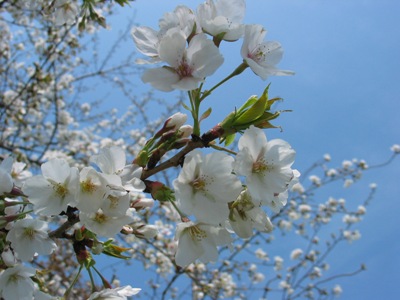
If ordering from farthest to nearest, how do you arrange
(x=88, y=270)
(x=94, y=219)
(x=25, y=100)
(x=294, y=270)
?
(x=294, y=270) < (x=25, y=100) < (x=88, y=270) < (x=94, y=219)

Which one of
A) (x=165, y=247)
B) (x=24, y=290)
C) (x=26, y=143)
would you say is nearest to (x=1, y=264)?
(x=24, y=290)

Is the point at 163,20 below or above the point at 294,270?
below

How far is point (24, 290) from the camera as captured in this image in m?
1.41

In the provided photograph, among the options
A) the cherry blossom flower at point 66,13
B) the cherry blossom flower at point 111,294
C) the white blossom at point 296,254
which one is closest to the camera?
the cherry blossom flower at point 111,294

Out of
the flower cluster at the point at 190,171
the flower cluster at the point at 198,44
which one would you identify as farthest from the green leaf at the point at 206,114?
the flower cluster at the point at 198,44

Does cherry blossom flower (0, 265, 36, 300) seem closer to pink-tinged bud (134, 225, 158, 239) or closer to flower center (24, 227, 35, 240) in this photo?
flower center (24, 227, 35, 240)

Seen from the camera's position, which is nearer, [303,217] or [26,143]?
[26,143]

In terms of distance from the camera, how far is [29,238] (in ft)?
4.53

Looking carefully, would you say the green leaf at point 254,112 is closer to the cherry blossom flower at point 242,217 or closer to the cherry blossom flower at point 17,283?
the cherry blossom flower at point 242,217

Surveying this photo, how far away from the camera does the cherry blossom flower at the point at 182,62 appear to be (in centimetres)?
113

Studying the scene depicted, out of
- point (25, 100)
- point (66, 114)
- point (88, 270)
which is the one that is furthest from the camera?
point (66, 114)

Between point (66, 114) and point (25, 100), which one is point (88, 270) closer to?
point (25, 100)

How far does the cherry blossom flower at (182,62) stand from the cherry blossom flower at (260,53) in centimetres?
13

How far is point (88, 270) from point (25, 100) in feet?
16.8
